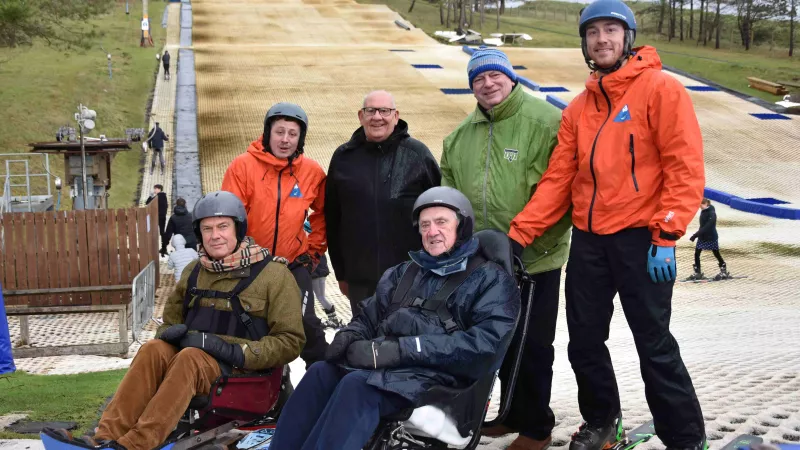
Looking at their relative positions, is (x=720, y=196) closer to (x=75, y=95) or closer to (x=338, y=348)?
(x=338, y=348)

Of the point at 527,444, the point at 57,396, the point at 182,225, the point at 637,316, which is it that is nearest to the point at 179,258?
the point at 182,225

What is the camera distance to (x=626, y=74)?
416cm

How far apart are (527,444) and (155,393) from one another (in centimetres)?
193

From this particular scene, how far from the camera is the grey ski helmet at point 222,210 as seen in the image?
472 centimetres

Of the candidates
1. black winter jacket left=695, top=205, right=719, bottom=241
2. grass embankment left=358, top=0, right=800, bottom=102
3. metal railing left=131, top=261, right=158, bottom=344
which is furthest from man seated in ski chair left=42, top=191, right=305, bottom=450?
grass embankment left=358, top=0, right=800, bottom=102

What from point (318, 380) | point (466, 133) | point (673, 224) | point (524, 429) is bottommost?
point (524, 429)

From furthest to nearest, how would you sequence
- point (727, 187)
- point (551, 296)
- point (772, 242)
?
point (727, 187), point (772, 242), point (551, 296)

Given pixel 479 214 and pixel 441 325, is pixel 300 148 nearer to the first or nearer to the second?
pixel 479 214

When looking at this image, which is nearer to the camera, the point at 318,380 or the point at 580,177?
the point at 318,380

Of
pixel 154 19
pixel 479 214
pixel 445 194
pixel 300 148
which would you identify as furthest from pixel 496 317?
pixel 154 19

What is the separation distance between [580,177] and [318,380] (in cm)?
158

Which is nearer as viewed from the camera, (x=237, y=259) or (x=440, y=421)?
(x=440, y=421)

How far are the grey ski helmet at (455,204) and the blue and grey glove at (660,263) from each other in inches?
32.4

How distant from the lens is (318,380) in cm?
396
